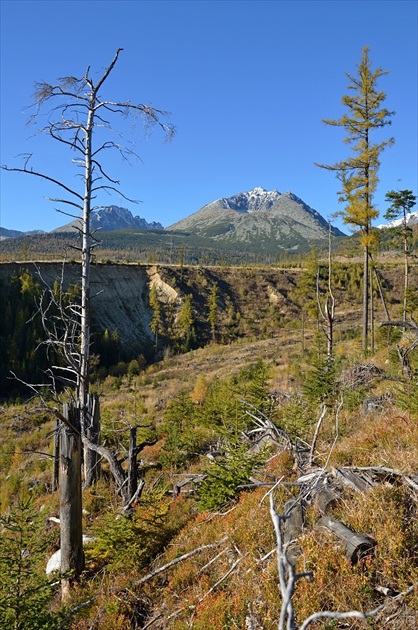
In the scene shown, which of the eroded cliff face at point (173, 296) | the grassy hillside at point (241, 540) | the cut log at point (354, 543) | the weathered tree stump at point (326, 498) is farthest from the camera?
the eroded cliff face at point (173, 296)

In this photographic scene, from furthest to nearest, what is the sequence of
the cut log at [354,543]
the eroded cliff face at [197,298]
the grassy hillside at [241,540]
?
the eroded cliff face at [197,298]
the cut log at [354,543]
the grassy hillside at [241,540]

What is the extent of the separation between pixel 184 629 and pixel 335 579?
4.64ft

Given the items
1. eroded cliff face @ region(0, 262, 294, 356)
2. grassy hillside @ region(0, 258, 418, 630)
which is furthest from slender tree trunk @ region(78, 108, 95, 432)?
eroded cliff face @ region(0, 262, 294, 356)

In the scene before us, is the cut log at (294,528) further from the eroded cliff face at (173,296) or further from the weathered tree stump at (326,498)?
the eroded cliff face at (173,296)

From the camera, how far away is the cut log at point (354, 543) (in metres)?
3.39

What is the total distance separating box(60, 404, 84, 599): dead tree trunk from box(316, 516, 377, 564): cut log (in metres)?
3.07

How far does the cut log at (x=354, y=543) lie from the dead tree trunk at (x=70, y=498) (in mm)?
3066

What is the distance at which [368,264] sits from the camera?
65.8 feet

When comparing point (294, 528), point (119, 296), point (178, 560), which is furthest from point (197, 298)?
point (294, 528)

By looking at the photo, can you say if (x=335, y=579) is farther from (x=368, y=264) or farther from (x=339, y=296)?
(x=339, y=296)

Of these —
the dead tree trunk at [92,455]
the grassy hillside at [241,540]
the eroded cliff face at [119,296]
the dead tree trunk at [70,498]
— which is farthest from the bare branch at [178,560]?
the eroded cliff face at [119,296]

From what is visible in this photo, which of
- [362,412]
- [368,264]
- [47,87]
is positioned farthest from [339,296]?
[47,87]

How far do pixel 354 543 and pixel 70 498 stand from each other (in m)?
3.37

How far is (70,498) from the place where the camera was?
4879 millimetres
